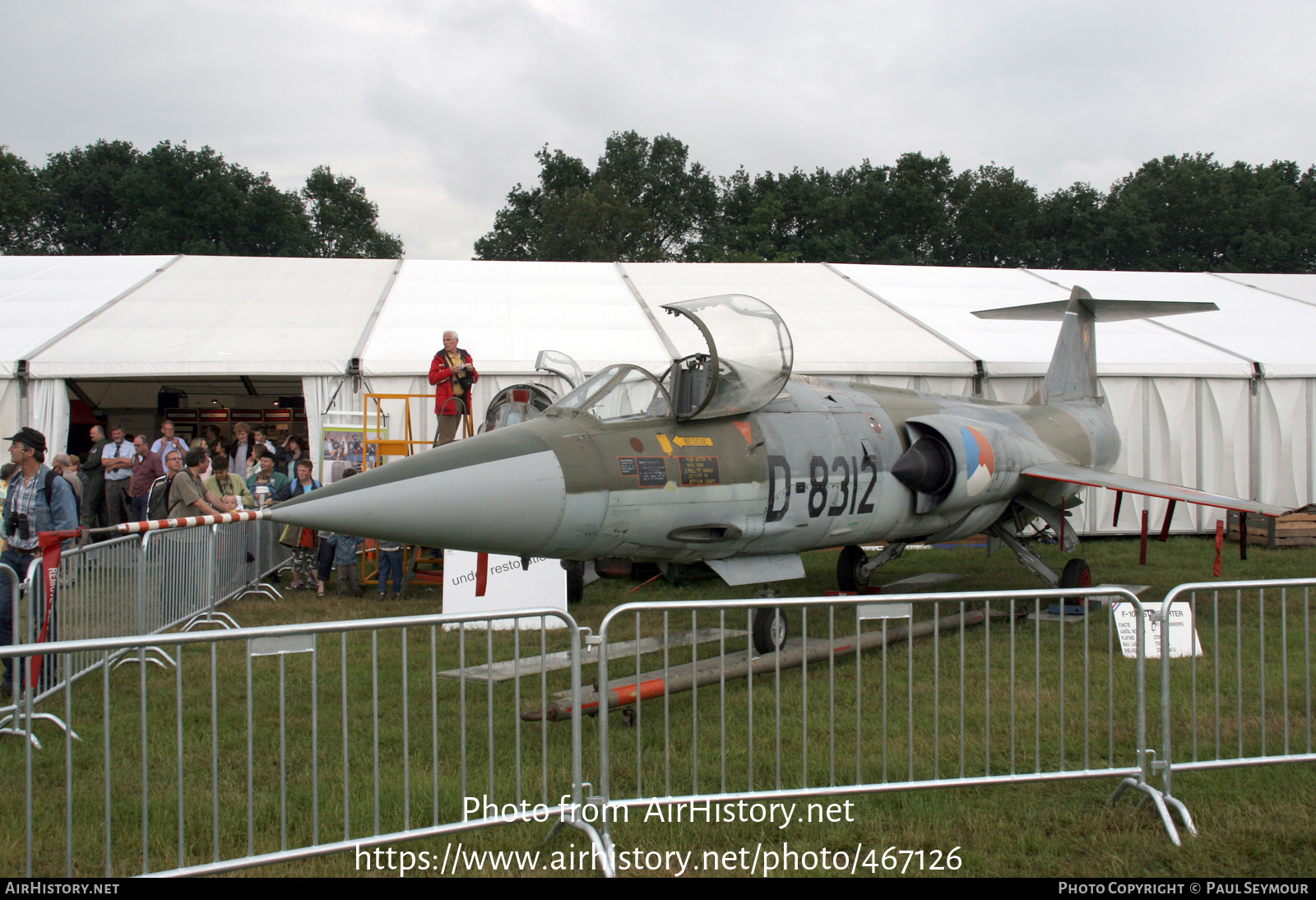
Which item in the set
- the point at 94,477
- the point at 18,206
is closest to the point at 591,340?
the point at 94,477

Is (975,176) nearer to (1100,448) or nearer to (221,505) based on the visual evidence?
(1100,448)

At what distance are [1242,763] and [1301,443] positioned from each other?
13768mm

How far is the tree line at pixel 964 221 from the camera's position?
4928 centimetres

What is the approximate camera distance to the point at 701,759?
16.8 feet

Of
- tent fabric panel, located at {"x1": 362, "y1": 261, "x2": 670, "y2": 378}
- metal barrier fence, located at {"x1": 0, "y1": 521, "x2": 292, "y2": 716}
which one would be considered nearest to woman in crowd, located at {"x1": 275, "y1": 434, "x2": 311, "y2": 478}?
tent fabric panel, located at {"x1": 362, "y1": 261, "x2": 670, "y2": 378}

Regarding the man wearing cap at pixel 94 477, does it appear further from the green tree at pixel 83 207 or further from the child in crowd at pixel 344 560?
the green tree at pixel 83 207

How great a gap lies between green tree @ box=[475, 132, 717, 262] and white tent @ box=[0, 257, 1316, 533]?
3570 centimetres

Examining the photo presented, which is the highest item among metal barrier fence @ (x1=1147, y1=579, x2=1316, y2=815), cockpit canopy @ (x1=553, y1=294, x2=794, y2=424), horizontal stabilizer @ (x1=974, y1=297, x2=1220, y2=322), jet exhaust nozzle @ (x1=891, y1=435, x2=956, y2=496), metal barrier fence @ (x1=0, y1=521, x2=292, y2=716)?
horizontal stabilizer @ (x1=974, y1=297, x2=1220, y2=322)

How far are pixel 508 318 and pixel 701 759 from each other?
442 inches

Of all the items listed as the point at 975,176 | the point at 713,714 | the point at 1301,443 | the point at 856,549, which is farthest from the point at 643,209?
the point at 713,714

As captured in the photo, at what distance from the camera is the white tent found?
13.0 metres

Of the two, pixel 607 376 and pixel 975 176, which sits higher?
pixel 975 176

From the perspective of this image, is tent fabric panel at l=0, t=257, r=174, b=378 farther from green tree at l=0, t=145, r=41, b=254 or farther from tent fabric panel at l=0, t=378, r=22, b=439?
green tree at l=0, t=145, r=41, b=254
